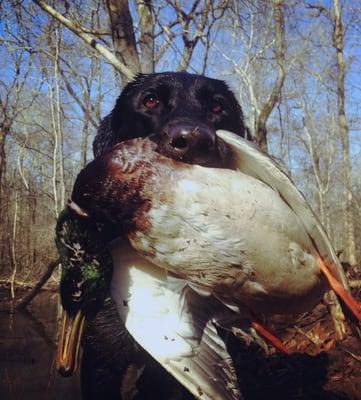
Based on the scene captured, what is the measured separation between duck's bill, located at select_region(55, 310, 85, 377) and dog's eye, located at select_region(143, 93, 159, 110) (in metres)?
1.31

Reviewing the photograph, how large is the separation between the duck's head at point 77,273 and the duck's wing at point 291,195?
2.30ft

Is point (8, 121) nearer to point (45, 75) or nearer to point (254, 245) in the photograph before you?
point (45, 75)

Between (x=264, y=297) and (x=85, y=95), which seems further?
(x=85, y=95)

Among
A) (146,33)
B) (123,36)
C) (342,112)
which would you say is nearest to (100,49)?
(123,36)

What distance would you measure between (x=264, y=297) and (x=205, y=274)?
0.88ft

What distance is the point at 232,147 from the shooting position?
6.51ft

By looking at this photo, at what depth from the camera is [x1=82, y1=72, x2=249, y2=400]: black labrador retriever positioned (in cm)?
195

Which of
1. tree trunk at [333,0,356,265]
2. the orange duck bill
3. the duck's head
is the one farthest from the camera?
tree trunk at [333,0,356,265]

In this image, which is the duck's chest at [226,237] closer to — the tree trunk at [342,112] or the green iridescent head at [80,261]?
the green iridescent head at [80,261]

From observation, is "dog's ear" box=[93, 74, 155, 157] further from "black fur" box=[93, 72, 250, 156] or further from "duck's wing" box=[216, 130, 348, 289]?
"duck's wing" box=[216, 130, 348, 289]

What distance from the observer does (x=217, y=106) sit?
283 cm

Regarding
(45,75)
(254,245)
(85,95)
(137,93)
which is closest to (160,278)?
(254,245)

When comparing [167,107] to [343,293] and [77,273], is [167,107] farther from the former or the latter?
[343,293]

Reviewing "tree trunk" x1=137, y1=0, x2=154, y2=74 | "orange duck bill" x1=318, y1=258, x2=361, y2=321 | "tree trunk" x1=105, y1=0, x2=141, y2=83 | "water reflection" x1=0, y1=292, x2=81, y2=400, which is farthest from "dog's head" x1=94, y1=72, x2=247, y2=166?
"tree trunk" x1=137, y1=0, x2=154, y2=74
